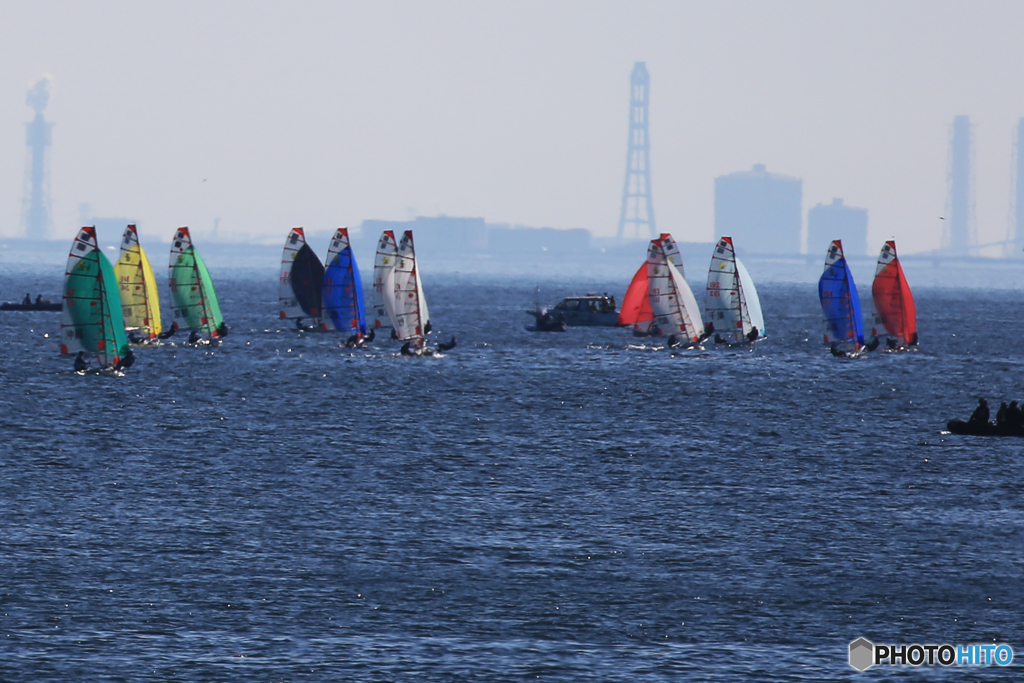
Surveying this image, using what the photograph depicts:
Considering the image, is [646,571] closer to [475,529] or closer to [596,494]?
[475,529]

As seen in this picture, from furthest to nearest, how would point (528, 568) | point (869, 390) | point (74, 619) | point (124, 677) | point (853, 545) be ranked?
1. point (869, 390)
2. point (853, 545)
3. point (528, 568)
4. point (74, 619)
5. point (124, 677)

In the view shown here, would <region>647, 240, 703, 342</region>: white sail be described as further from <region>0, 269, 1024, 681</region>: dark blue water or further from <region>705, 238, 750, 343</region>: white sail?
<region>0, 269, 1024, 681</region>: dark blue water

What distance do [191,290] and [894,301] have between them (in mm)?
55784

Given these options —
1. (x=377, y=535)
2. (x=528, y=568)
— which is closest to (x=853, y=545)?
(x=528, y=568)

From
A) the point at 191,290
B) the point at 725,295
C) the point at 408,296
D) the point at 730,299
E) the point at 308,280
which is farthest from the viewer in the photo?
the point at 308,280

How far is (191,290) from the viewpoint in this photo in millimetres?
106125

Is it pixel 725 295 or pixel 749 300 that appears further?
pixel 749 300

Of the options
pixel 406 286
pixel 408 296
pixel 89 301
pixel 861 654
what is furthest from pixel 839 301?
pixel 861 654

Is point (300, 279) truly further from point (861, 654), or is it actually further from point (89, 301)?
point (861, 654)

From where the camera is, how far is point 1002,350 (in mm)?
133875

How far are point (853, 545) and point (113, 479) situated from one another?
1040 inches

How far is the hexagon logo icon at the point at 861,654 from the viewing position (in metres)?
31.0

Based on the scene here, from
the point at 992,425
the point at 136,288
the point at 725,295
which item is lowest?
the point at 992,425

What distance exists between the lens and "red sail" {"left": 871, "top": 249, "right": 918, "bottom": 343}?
359 ft
